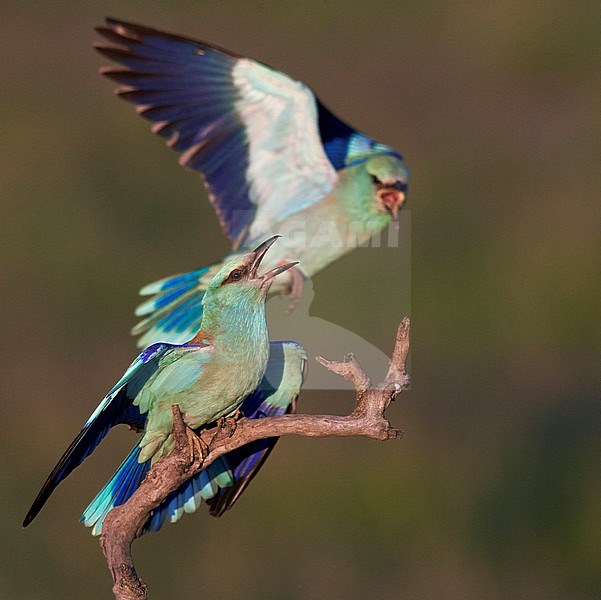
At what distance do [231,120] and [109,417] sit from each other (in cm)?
224

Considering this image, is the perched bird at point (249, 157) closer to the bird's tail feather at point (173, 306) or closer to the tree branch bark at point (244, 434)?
the bird's tail feather at point (173, 306)

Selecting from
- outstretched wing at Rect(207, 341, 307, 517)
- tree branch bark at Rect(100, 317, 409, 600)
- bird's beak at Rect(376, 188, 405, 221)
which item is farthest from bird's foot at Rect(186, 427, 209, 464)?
bird's beak at Rect(376, 188, 405, 221)

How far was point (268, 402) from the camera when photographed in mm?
4852

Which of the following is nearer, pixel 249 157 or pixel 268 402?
pixel 268 402

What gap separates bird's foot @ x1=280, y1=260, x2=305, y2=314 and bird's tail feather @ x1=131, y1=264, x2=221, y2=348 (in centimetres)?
38

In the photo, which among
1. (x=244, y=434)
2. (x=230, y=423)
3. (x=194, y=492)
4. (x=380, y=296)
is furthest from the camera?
(x=380, y=296)

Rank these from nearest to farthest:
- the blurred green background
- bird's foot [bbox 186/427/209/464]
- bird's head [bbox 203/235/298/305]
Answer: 1. bird's foot [bbox 186/427/209/464]
2. bird's head [bbox 203/235/298/305]
3. the blurred green background

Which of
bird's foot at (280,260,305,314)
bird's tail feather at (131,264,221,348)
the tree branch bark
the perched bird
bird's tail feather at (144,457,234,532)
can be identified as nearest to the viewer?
the tree branch bark

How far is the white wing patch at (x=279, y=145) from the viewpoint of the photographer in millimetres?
6145

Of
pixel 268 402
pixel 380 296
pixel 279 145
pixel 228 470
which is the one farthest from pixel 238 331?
pixel 380 296

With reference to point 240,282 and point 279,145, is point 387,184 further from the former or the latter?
point 240,282

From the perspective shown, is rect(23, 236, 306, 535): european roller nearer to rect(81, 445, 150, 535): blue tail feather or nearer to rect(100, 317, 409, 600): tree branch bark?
rect(81, 445, 150, 535): blue tail feather

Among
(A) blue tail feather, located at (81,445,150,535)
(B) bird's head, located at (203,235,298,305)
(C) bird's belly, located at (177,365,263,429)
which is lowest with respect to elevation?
(A) blue tail feather, located at (81,445,150,535)

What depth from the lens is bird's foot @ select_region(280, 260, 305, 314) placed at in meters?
6.25
